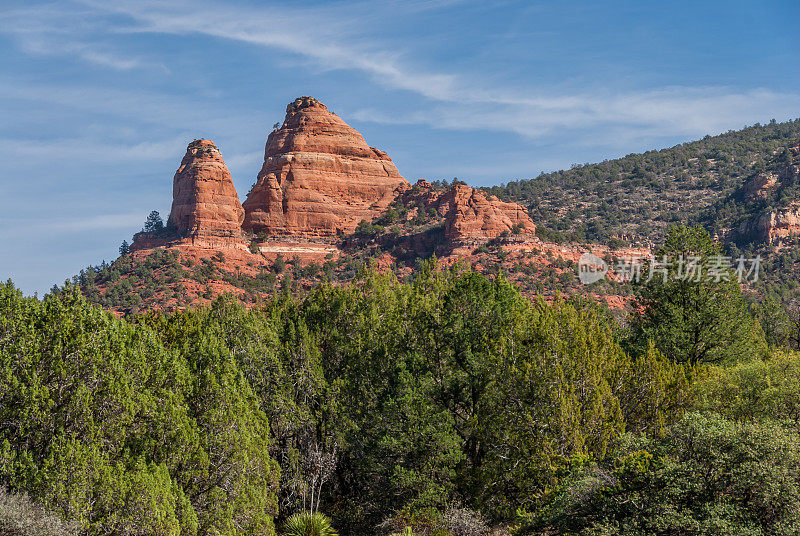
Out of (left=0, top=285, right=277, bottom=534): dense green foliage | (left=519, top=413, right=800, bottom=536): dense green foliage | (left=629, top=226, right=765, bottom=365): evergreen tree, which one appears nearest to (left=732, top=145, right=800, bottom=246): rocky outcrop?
(left=629, top=226, right=765, bottom=365): evergreen tree

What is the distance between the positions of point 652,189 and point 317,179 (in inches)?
2941

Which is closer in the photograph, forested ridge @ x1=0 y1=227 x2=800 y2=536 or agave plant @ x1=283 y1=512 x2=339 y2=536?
forested ridge @ x1=0 y1=227 x2=800 y2=536

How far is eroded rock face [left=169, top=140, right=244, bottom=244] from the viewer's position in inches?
5315

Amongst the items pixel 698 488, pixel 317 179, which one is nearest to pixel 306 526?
pixel 698 488

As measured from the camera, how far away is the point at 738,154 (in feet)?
516

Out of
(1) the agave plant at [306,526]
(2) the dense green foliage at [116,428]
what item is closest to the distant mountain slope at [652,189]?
(1) the agave plant at [306,526]

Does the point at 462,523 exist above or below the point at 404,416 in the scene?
below

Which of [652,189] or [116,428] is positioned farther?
[652,189]

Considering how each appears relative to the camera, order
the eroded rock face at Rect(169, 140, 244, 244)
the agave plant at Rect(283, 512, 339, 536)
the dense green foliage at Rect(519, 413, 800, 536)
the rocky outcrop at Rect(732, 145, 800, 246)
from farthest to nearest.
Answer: the eroded rock face at Rect(169, 140, 244, 244), the rocky outcrop at Rect(732, 145, 800, 246), the agave plant at Rect(283, 512, 339, 536), the dense green foliage at Rect(519, 413, 800, 536)

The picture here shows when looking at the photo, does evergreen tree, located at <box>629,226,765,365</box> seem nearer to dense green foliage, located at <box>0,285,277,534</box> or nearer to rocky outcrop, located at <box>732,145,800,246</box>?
dense green foliage, located at <box>0,285,277,534</box>

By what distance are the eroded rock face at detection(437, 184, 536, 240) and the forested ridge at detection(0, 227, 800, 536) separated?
279ft

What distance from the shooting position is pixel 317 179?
154000 millimetres

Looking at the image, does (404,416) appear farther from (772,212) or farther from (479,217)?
(772,212)

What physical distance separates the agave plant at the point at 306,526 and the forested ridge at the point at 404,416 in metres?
0.10
